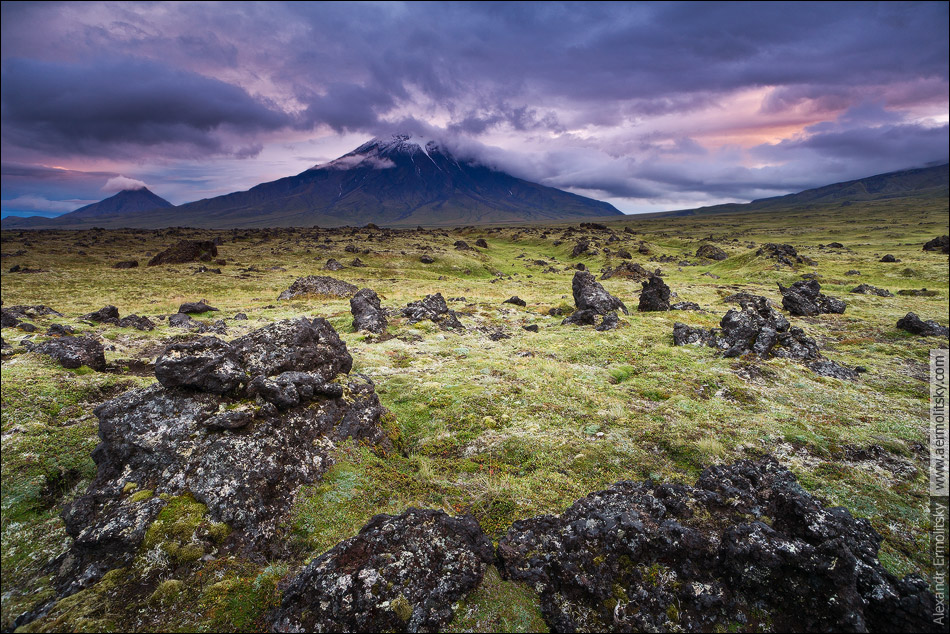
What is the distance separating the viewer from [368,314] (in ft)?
112

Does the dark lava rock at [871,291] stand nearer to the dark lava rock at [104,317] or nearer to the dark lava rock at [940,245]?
the dark lava rock at [940,245]

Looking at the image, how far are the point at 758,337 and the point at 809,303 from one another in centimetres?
2204

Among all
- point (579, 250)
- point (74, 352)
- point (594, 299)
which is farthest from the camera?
point (579, 250)

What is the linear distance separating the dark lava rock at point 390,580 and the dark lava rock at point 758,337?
23.8m

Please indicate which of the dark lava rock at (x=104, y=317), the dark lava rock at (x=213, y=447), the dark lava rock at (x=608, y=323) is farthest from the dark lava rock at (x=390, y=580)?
the dark lava rock at (x=104, y=317)

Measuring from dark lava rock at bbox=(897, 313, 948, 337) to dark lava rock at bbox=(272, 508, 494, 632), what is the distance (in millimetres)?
40529

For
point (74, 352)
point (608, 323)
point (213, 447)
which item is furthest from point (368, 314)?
point (213, 447)

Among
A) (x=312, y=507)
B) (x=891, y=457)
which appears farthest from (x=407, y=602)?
(x=891, y=457)

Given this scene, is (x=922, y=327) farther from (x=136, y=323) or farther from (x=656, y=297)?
(x=136, y=323)

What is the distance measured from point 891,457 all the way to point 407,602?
56.5 feet

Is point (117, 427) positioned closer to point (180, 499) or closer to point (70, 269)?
point (180, 499)

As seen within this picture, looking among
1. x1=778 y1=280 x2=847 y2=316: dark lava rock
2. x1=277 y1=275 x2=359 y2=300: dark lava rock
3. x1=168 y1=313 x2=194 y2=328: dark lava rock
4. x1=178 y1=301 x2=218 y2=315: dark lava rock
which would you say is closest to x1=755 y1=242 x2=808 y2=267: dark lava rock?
x1=778 y1=280 x2=847 y2=316: dark lava rock

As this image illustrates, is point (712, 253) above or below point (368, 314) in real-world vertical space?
above

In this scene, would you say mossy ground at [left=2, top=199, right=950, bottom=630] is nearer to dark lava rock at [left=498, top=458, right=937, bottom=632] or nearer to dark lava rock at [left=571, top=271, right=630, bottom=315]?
dark lava rock at [left=498, top=458, right=937, bottom=632]
